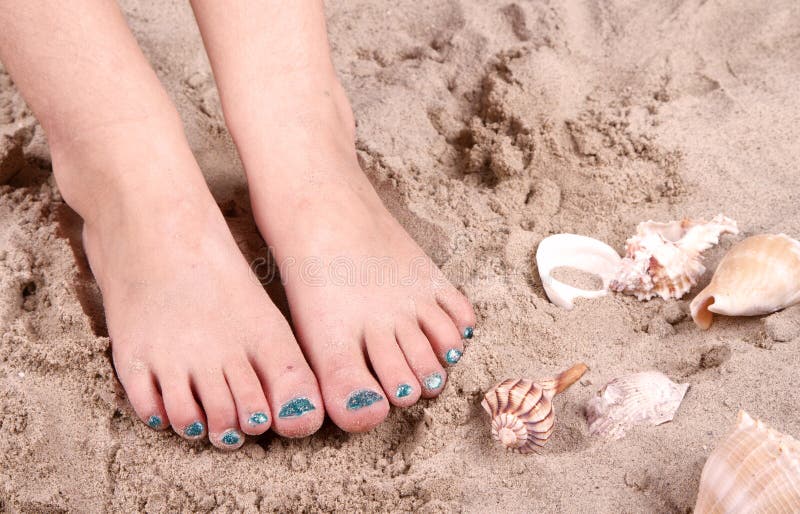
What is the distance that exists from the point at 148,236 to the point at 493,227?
658mm

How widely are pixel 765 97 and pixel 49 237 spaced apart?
5.06 feet

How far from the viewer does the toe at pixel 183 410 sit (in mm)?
1195

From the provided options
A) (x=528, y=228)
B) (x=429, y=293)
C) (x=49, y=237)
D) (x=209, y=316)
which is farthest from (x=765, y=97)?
(x=49, y=237)

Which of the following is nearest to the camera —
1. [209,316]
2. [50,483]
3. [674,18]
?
[50,483]

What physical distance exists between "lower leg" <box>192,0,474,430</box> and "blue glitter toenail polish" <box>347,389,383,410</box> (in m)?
0.04

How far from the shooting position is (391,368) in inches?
49.5

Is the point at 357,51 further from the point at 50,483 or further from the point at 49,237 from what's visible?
the point at 50,483

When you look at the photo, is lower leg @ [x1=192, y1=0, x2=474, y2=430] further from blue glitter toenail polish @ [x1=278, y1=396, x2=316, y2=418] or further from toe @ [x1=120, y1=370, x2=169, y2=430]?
toe @ [x1=120, y1=370, x2=169, y2=430]

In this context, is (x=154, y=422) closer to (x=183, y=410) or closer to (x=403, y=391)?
(x=183, y=410)

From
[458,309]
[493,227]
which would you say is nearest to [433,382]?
[458,309]

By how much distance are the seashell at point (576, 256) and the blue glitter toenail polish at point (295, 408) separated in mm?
482

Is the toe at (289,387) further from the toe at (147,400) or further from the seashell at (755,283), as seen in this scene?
the seashell at (755,283)

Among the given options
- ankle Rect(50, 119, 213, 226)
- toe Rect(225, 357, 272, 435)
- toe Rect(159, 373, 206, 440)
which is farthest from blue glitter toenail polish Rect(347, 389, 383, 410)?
ankle Rect(50, 119, 213, 226)

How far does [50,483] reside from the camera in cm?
109
